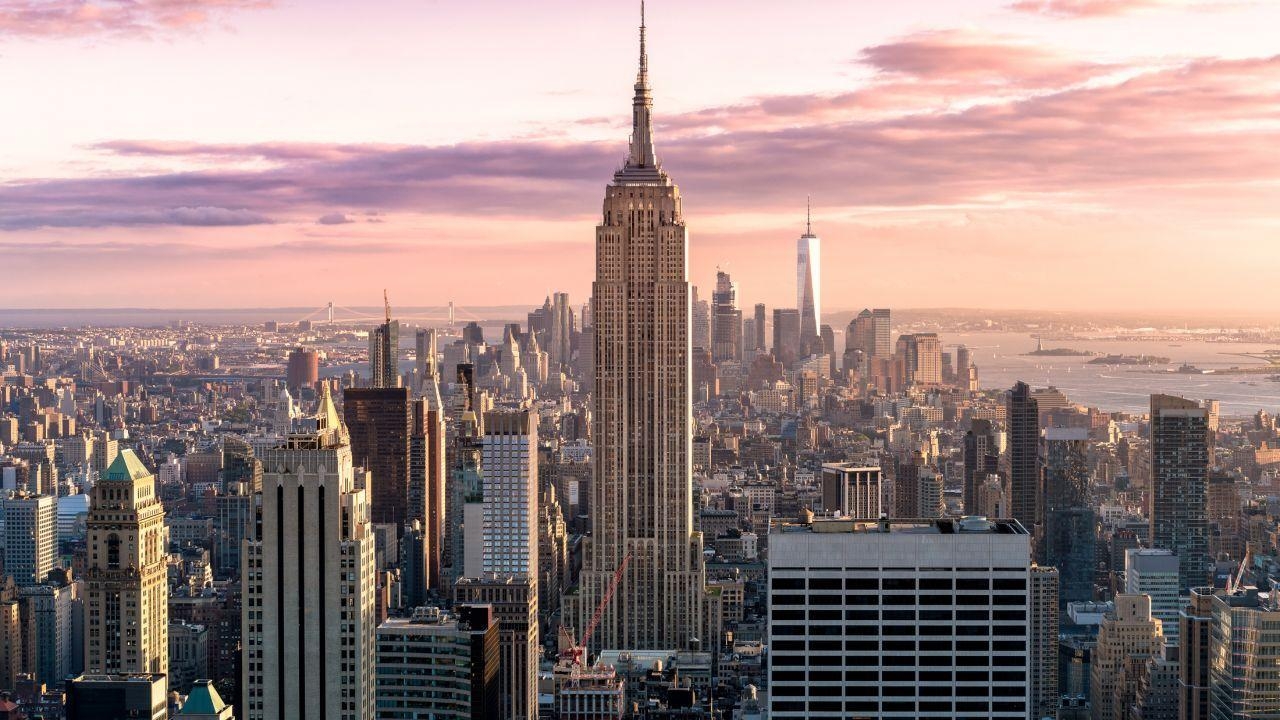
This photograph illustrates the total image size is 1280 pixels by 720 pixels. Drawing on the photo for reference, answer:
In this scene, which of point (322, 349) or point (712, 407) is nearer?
point (322, 349)

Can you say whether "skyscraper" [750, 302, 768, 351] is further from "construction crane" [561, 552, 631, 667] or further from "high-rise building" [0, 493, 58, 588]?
"high-rise building" [0, 493, 58, 588]

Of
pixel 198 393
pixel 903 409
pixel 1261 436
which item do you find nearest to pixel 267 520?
pixel 1261 436

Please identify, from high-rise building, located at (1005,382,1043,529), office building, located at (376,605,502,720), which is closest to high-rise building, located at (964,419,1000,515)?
high-rise building, located at (1005,382,1043,529)

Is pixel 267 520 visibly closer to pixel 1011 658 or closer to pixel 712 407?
pixel 1011 658

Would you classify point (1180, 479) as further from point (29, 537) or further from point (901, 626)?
point (29, 537)

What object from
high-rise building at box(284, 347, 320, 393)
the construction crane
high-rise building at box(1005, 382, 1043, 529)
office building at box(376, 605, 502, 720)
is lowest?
the construction crane

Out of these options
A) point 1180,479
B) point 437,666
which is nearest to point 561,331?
point 1180,479

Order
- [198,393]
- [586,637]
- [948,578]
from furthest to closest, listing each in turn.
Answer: [198,393] < [586,637] < [948,578]

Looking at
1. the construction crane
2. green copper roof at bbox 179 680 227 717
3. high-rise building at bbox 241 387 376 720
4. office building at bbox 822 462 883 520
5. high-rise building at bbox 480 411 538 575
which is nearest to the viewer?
high-rise building at bbox 241 387 376 720
